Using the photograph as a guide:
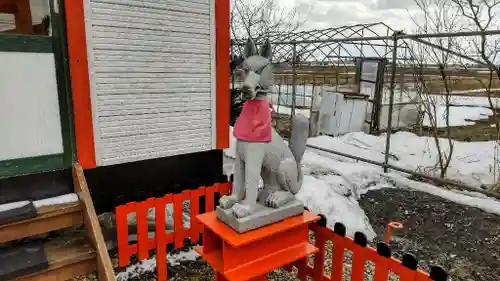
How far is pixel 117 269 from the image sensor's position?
10.8 feet

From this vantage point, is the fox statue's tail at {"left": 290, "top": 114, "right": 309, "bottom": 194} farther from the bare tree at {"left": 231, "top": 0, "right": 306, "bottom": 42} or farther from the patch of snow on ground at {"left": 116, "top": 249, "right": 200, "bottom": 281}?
the bare tree at {"left": 231, "top": 0, "right": 306, "bottom": 42}

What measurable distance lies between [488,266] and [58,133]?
3979 mm

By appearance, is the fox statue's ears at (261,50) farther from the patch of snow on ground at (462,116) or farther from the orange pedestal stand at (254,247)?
the patch of snow on ground at (462,116)

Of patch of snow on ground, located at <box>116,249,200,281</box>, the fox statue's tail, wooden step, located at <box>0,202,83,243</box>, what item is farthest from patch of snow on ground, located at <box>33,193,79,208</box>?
the fox statue's tail

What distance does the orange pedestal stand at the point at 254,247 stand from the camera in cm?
234

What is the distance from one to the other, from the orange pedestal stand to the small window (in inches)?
79.2

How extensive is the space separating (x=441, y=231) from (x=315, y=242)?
1845mm

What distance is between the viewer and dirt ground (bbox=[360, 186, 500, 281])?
10.8 feet

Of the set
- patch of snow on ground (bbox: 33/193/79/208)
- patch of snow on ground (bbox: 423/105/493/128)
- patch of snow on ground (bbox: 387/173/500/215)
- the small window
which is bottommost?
patch of snow on ground (bbox: 387/173/500/215)

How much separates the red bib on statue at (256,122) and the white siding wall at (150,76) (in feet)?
4.70

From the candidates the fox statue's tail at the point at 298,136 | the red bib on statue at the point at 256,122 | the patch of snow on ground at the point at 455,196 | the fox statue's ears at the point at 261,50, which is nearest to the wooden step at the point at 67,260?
the red bib on statue at the point at 256,122

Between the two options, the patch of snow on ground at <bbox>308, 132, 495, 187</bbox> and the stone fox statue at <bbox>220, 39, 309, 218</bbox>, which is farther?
the patch of snow on ground at <bbox>308, 132, 495, 187</bbox>

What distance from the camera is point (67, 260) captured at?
8.24 ft

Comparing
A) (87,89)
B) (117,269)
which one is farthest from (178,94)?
(117,269)
